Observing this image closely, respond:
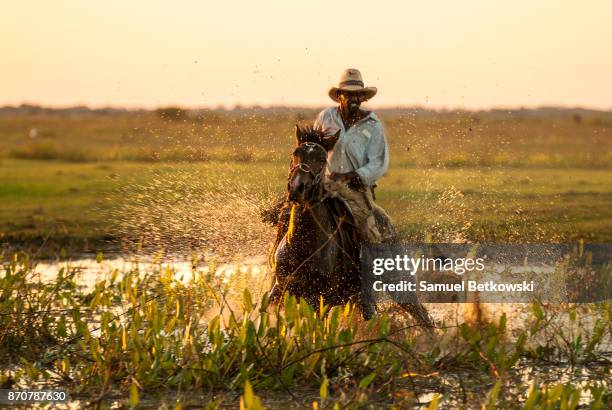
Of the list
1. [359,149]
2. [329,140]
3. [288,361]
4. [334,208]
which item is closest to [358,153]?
[359,149]

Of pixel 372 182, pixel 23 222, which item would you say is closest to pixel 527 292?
pixel 372 182

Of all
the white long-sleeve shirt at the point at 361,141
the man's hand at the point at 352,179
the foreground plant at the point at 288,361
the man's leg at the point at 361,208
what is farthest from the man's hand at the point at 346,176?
the foreground plant at the point at 288,361

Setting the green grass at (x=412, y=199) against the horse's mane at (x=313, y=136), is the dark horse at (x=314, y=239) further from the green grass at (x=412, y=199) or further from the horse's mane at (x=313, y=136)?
the green grass at (x=412, y=199)

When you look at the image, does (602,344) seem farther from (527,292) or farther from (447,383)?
(447,383)

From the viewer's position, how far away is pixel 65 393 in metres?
7.71

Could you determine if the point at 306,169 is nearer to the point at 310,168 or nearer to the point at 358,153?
the point at 310,168

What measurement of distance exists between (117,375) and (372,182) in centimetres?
281

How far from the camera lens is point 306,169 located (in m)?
8.30

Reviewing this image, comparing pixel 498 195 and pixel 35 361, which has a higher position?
pixel 498 195

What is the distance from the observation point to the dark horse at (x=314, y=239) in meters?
8.34

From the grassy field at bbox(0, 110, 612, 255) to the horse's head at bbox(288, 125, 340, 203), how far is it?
2010 millimetres

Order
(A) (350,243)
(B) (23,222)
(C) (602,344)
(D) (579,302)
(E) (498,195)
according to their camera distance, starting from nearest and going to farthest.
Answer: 1. (A) (350,243)
2. (C) (602,344)
3. (D) (579,302)
4. (B) (23,222)
5. (E) (498,195)

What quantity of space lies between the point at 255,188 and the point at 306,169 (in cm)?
584

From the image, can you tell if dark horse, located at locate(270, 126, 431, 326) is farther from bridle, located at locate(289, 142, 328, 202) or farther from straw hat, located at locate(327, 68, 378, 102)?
straw hat, located at locate(327, 68, 378, 102)
